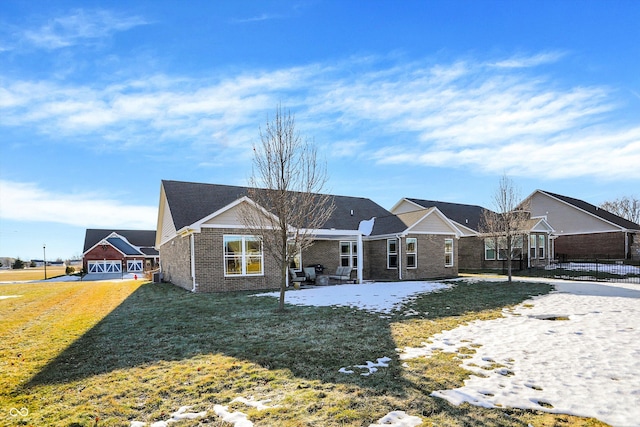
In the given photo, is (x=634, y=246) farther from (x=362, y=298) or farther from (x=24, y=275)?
(x=24, y=275)

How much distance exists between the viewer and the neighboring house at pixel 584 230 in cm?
3225

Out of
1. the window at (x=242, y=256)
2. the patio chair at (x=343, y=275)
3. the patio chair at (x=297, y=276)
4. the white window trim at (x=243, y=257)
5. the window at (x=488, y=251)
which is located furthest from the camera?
the window at (x=488, y=251)

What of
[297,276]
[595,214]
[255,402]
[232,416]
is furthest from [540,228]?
[232,416]

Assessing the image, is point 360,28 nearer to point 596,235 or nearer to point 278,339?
point 278,339

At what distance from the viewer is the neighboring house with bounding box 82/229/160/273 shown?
42844 millimetres

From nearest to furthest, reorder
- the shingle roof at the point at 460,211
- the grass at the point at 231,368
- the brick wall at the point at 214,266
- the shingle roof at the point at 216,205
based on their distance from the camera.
→ the grass at the point at 231,368 → the brick wall at the point at 214,266 → the shingle roof at the point at 216,205 → the shingle roof at the point at 460,211

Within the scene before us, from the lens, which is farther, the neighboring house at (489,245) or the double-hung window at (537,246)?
the double-hung window at (537,246)

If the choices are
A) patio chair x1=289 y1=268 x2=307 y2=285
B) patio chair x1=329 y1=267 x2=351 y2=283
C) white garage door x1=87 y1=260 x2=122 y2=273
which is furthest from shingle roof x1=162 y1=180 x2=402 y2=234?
white garage door x1=87 y1=260 x2=122 y2=273

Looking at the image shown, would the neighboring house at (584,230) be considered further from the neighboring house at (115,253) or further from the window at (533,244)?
the neighboring house at (115,253)

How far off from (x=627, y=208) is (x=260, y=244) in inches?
2527

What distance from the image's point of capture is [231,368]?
223 inches

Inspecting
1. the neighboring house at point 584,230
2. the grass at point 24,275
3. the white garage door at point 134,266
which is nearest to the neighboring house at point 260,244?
the neighboring house at point 584,230

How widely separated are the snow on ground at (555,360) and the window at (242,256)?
1061cm

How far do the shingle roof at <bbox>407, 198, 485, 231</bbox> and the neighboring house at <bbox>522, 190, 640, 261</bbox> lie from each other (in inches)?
170
